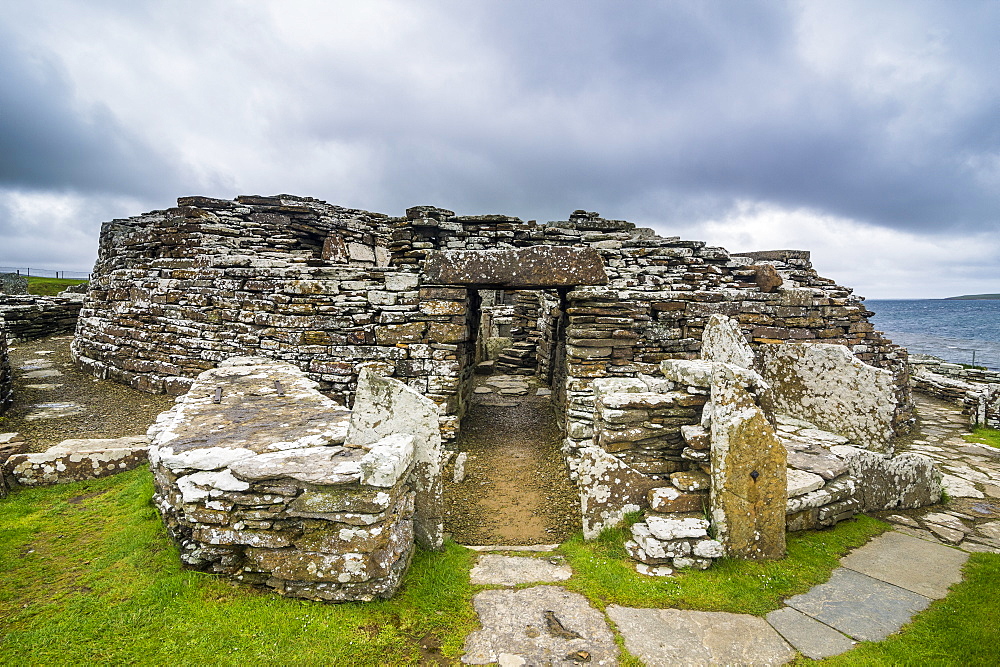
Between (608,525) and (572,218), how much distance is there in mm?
7162

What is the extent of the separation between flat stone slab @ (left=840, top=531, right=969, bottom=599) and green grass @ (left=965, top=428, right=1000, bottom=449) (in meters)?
5.66

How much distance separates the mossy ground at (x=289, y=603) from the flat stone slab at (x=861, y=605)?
0.32ft

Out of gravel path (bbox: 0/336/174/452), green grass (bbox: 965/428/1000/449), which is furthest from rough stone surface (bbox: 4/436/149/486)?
green grass (bbox: 965/428/1000/449)

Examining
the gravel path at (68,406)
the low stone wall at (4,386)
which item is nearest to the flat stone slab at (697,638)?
the gravel path at (68,406)

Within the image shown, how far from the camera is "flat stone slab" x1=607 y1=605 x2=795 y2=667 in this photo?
2945 mm

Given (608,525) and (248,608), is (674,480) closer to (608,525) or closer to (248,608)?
(608,525)

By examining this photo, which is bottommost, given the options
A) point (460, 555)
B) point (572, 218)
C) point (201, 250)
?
point (460, 555)

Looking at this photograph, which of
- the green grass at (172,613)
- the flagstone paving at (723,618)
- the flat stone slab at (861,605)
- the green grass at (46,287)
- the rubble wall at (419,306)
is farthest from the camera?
the green grass at (46,287)

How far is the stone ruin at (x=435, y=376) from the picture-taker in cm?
344

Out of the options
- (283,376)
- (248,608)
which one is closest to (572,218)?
(283,376)

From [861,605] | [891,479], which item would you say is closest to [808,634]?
[861,605]

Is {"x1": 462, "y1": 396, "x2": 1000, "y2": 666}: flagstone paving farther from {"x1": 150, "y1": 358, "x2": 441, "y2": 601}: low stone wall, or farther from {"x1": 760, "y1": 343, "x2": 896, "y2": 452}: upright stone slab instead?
{"x1": 760, "y1": 343, "x2": 896, "y2": 452}: upright stone slab

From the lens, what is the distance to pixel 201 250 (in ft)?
30.7

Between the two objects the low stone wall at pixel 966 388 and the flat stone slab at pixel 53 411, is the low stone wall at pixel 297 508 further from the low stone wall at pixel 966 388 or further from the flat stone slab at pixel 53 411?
the low stone wall at pixel 966 388
